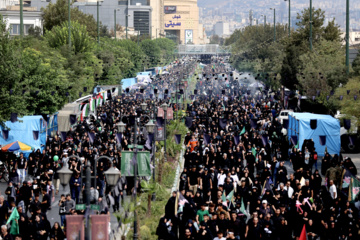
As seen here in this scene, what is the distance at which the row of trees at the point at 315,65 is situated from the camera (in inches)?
1401

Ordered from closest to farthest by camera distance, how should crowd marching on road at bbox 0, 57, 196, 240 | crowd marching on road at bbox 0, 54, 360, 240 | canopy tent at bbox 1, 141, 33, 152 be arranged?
crowd marching on road at bbox 0, 54, 360, 240
crowd marching on road at bbox 0, 57, 196, 240
canopy tent at bbox 1, 141, 33, 152

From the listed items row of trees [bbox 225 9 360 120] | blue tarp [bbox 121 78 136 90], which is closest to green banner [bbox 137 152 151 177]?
row of trees [bbox 225 9 360 120]

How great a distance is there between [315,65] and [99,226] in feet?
117

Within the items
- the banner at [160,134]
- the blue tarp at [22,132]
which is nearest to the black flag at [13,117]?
the blue tarp at [22,132]

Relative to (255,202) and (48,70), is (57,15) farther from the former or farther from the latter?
(255,202)

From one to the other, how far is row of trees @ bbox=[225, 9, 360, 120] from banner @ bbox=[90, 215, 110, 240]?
19.1 meters

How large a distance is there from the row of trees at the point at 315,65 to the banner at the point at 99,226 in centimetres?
1907

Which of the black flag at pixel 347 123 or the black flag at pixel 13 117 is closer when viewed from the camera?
the black flag at pixel 13 117

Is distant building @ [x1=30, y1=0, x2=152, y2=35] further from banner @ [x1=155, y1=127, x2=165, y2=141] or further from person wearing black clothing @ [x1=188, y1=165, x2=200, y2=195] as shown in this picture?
person wearing black clothing @ [x1=188, y1=165, x2=200, y2=195]

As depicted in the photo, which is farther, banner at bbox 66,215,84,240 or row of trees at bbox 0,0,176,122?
row of trees at bbox 0,0,176,122

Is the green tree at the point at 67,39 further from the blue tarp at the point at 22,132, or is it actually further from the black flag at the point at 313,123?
the black flag at the point at 313,123

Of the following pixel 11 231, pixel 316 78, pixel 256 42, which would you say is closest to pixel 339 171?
pixel 11 231

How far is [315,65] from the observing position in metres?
45.5

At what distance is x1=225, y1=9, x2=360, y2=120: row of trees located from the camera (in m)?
35.6
